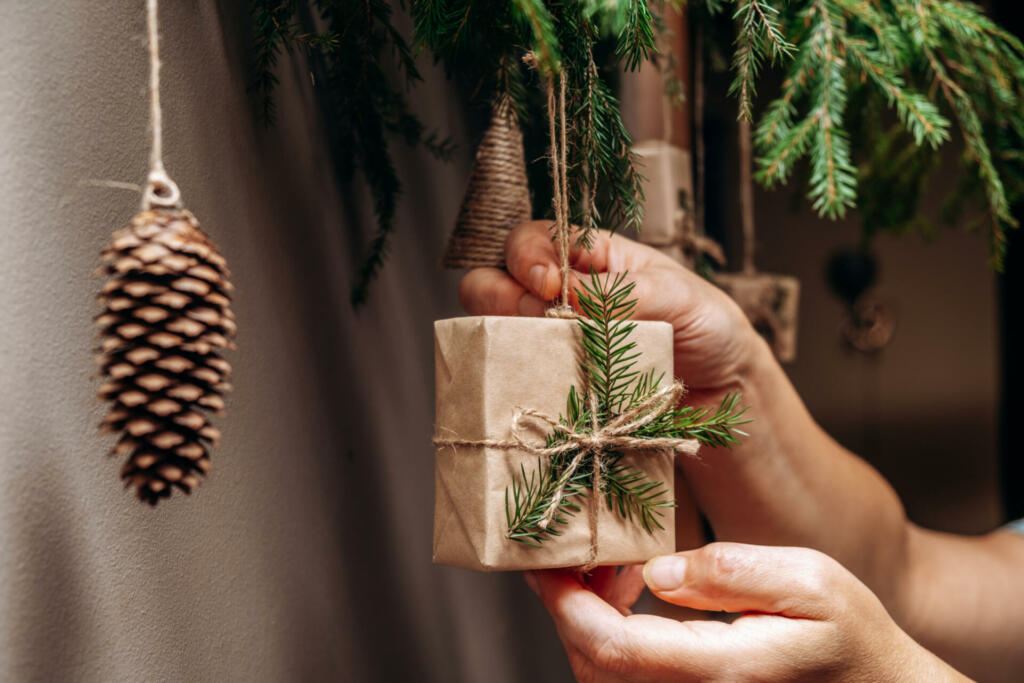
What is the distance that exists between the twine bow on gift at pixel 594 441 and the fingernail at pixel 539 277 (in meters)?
0.11

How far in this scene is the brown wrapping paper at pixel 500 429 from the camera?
0.50 meters

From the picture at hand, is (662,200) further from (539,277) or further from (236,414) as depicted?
(236,414)

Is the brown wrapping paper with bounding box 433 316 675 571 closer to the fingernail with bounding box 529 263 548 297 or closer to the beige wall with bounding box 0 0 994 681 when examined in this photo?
the fingernail with bounding box 529 263 548 297

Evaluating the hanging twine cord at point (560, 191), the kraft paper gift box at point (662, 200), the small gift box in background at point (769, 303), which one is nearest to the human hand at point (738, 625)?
the hanging twine cord at point (560, 191)

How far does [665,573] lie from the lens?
0.58m

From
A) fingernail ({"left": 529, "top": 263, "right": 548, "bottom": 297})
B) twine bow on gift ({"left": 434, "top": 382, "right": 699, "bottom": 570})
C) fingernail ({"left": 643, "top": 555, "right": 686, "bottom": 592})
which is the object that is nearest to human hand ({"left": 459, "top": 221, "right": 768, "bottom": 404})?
fingernail ({"left": 529, "top": 263, "right": 548, "bottom": 297})

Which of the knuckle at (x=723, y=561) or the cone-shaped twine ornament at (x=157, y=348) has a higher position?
the cone-shaped twine ornament at (x=157, y=348)

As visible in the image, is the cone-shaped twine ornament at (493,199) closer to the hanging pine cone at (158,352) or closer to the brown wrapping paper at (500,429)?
the brown wrapping paper at (500,429)

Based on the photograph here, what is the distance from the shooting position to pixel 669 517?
58 centimetres

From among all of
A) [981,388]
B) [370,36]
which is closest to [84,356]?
[370,36]

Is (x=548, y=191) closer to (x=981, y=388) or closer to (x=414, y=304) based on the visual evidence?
(x=414, y=304)

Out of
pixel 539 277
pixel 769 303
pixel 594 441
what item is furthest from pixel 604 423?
pixel 769 303

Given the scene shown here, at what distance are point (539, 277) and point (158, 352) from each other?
A: 11.9 inches

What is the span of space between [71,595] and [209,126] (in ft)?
1.22
